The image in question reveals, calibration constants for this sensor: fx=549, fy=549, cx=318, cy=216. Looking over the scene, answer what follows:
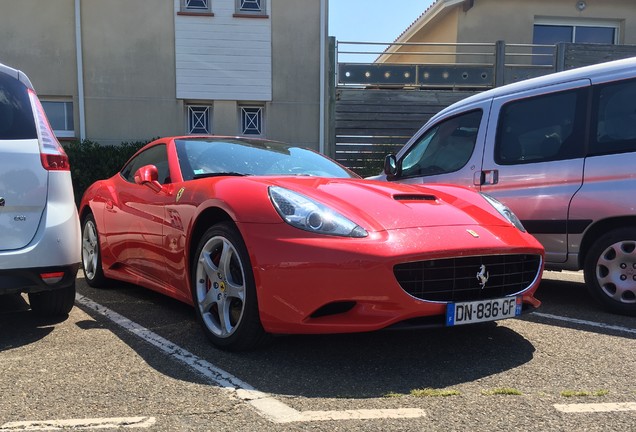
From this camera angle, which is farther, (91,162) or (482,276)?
(91,162)

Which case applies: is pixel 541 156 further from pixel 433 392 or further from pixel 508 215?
pixel 433 392

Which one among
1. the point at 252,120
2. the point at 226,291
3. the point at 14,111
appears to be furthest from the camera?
the point at 252,120

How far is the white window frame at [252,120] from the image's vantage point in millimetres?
→ 12417

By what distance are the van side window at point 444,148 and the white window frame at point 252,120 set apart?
717cm

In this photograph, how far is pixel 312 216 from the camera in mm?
2881

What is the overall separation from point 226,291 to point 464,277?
4.37 feet

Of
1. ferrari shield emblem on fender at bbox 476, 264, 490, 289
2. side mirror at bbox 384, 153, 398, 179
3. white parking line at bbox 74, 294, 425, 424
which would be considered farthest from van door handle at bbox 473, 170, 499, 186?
white parking line at bbox 74, 294, 425, 424

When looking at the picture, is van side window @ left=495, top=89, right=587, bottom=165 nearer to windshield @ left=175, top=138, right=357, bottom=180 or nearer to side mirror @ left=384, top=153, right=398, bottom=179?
side mirror @ left=384, top=153, right=398, bottom=179

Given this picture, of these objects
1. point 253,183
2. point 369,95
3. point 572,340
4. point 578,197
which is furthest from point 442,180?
point 369,95

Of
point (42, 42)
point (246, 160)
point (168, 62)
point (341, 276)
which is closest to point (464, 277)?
point (341, 276)

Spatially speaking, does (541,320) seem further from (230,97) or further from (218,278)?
(230,97)

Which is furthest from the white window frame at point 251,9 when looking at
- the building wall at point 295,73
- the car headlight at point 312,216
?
the car headlight at point 312,216

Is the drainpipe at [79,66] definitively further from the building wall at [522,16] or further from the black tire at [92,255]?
the building wall at [522,16]

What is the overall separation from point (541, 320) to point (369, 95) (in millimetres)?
8897
